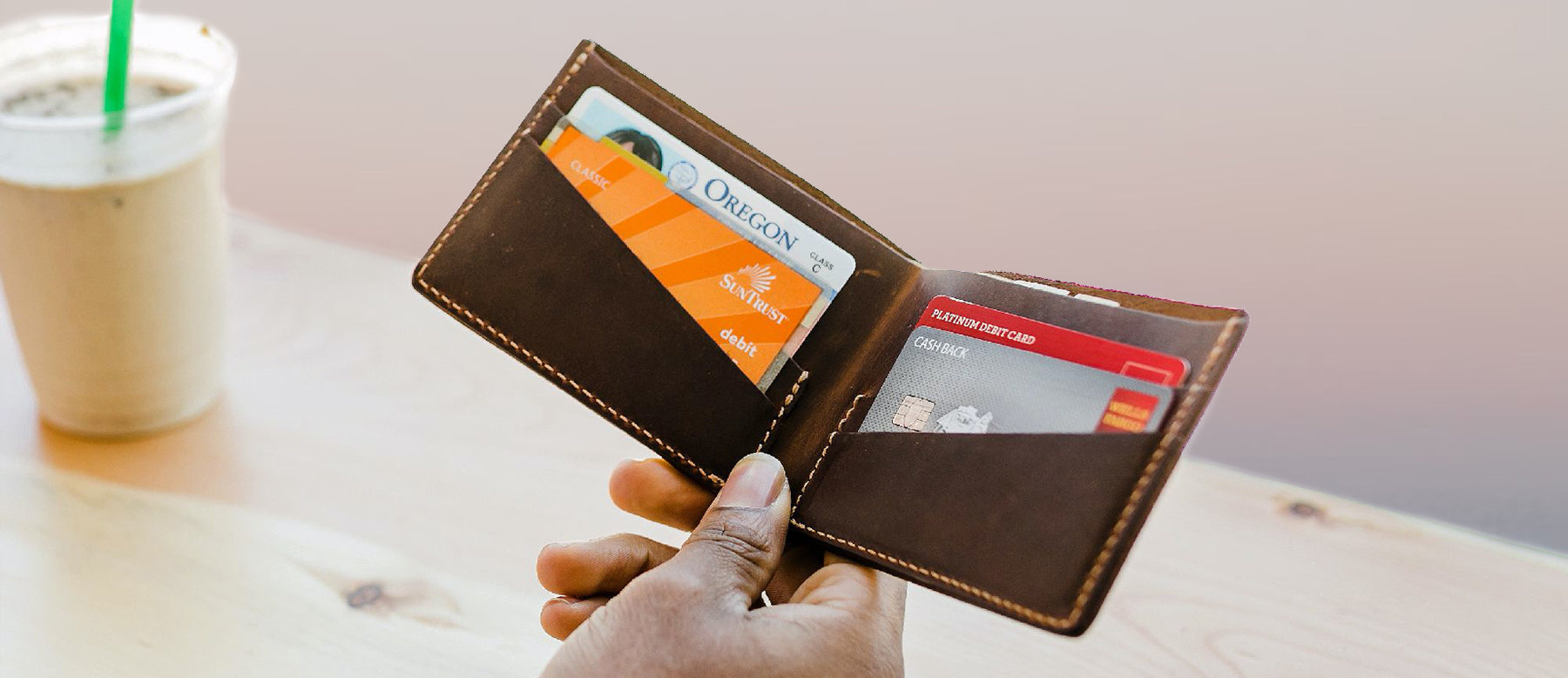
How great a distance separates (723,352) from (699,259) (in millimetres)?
58

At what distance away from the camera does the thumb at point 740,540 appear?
625 millimetres

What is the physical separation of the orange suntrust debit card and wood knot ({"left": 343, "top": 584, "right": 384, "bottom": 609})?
0.31 meters

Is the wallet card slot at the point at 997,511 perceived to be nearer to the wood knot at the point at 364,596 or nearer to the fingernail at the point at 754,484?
the fingernail at the point at 754,484

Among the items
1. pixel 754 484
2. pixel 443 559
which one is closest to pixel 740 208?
pixel 754 484

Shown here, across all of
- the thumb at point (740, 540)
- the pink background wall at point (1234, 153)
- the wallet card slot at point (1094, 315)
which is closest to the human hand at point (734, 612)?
the thumb at point (740, 540)

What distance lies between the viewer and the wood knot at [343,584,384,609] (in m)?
0.81

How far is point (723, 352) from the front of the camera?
27.7 inches

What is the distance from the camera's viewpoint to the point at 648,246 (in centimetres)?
71

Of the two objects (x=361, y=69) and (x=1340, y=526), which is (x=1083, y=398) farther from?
(x=361, y=69)

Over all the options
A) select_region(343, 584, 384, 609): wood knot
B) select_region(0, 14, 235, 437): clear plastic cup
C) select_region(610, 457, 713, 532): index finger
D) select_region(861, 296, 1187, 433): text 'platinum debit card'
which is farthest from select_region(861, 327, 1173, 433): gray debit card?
select_region(0, 14, 235, 437): clear plastic cup

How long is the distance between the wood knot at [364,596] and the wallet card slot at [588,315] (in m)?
0.22

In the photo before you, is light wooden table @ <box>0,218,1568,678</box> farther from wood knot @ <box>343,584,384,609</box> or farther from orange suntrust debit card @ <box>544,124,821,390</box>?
orange suntrust debit card @ <box>544,124,821,390</box>

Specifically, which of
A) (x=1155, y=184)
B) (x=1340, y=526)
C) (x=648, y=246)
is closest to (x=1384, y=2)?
(x=1155, y=184)

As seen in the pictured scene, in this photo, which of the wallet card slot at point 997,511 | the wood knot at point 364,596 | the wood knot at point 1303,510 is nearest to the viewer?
the wallet card slot at point 997,511
